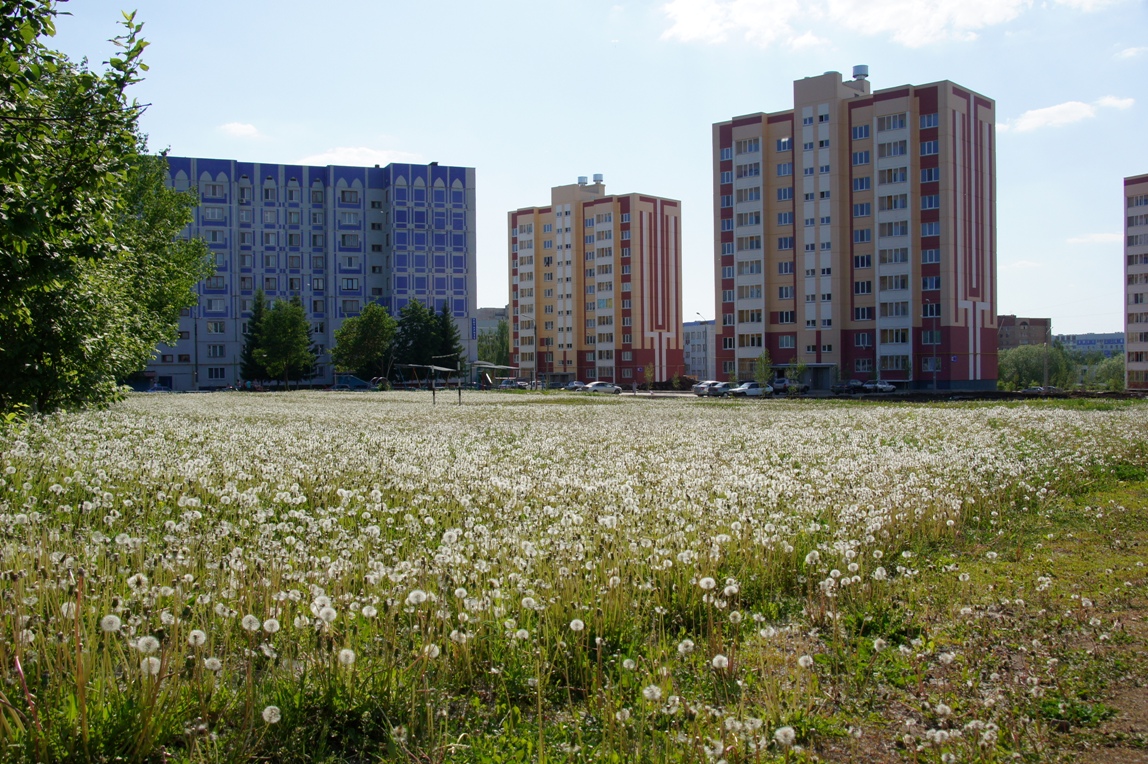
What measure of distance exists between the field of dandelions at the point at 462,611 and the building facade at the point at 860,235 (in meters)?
87.9

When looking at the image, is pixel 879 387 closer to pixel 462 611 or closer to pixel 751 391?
pixel 751 391

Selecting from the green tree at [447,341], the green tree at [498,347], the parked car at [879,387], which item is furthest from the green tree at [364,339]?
the parked car at [879,387]

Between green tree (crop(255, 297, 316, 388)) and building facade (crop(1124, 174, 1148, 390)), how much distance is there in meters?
123

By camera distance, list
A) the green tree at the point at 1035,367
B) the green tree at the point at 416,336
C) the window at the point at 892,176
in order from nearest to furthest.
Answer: the window at the point at 892,176
the green tree at the point at 416,336
the green tree at the point at 1035,367

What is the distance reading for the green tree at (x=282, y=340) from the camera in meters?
104

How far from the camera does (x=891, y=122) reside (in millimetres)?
96375


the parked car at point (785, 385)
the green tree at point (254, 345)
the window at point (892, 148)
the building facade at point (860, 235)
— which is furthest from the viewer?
the green tree at point (254, 345)

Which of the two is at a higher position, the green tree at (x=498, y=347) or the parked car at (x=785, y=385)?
the green tree at (x=498, y=347)

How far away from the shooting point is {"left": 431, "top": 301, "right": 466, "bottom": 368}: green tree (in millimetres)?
111625

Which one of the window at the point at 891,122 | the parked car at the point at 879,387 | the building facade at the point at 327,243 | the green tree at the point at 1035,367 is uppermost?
the window at the point at 891,122

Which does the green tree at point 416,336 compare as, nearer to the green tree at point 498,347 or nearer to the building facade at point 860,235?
the building facade at point 860,235

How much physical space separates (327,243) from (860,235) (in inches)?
2907

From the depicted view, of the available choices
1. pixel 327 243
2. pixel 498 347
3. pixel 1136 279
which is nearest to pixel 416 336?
pixel 327 243

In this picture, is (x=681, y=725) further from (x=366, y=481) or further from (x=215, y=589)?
(x=366, y=481)
